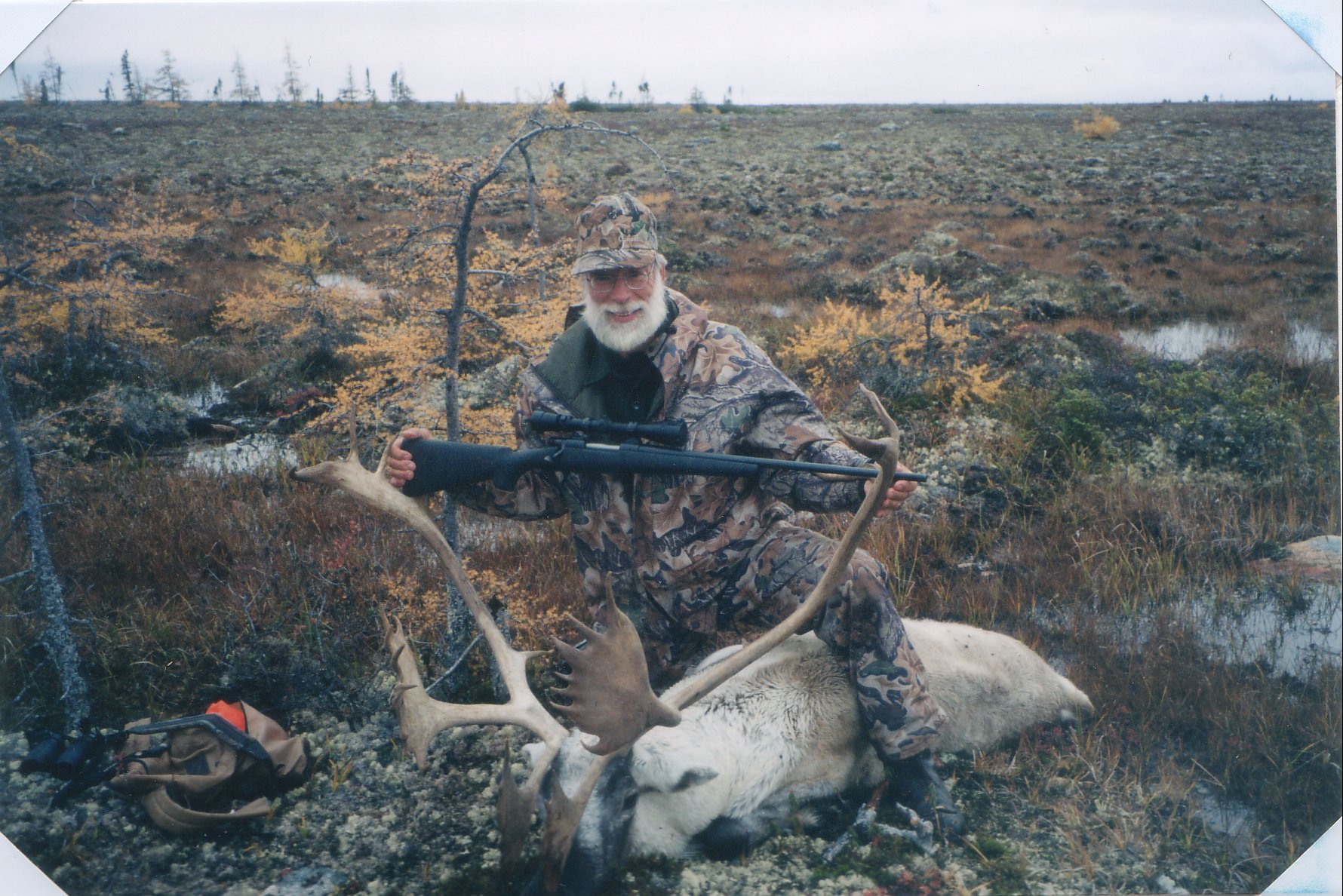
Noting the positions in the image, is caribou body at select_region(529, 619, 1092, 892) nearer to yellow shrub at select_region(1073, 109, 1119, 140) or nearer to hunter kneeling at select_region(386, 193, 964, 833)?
hunter kneeling at select_region(386, 193, 964, 833)

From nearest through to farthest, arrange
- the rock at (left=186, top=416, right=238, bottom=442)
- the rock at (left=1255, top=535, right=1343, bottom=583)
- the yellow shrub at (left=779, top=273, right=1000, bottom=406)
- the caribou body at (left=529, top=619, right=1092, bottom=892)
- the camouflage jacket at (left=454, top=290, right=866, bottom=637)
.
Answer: the caribou body at (left=529, top=619, right=1092, bottom=892), the camouflage jacket at (left=454, top=290, right=866, bottom=637), the rock at (left=1255, top=535, right=1343, bottom=583), the rock at (left=186, top=416, right=238, bottom=442), the yellow shrub at (left=779, top=273, right=1000, bottom=406)

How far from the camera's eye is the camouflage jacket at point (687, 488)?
2887mm

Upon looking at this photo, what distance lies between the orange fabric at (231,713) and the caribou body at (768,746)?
1.32m

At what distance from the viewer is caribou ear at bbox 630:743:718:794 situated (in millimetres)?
2373

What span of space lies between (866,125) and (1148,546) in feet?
8.55

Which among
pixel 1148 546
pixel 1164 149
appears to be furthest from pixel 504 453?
pixel 1164 149

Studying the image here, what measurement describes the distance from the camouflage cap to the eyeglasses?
0.05m

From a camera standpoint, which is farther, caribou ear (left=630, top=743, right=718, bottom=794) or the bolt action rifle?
the bolt action rifle

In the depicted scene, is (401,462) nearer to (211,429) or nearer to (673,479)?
(673,479)

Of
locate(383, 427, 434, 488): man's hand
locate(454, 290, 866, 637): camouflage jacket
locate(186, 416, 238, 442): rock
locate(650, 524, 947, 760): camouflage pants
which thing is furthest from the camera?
locate(186, 416, 238, 442): rock

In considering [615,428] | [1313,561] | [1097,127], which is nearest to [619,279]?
[615,428]

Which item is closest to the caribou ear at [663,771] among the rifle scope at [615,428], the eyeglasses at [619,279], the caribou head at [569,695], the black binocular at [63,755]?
the caribou head at [569,695]

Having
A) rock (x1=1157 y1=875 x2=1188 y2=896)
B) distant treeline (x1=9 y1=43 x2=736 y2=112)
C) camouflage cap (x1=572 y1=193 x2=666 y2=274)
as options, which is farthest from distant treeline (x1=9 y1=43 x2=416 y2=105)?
rock (x1=1157 y1=875 x2=1188 y2=896)

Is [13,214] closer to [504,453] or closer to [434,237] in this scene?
[434,237]
